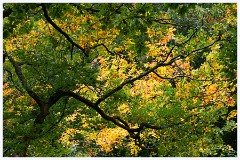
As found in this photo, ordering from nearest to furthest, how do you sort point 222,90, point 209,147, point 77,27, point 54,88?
point 54,88 < point 77,27 < point 209,147 < point 222,90

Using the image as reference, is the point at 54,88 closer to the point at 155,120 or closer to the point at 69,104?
the point at 69,104

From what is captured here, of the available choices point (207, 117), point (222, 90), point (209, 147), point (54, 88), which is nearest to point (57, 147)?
point (54, 88)

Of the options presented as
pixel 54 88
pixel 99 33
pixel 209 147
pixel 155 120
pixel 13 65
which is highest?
pixel 99 33

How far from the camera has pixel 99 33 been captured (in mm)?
6711

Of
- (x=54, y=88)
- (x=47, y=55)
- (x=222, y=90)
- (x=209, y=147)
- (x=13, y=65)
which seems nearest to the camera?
(x=54, y=88)

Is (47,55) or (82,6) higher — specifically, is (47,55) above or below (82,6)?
below

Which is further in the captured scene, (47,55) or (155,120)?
(155,120)

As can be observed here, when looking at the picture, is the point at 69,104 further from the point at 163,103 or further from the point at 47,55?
the point at 163,103

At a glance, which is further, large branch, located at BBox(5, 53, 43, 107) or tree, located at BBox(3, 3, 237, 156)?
large branch, located at BBox(5, 53, 43, 107)

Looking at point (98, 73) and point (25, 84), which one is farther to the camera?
point (98, 73)

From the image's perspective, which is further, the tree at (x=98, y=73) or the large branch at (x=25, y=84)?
the large branch at (x=25, y=84)

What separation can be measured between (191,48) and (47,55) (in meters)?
2.53

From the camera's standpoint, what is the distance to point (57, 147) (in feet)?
20.9

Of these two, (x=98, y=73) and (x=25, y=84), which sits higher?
(x=98, y=73)
